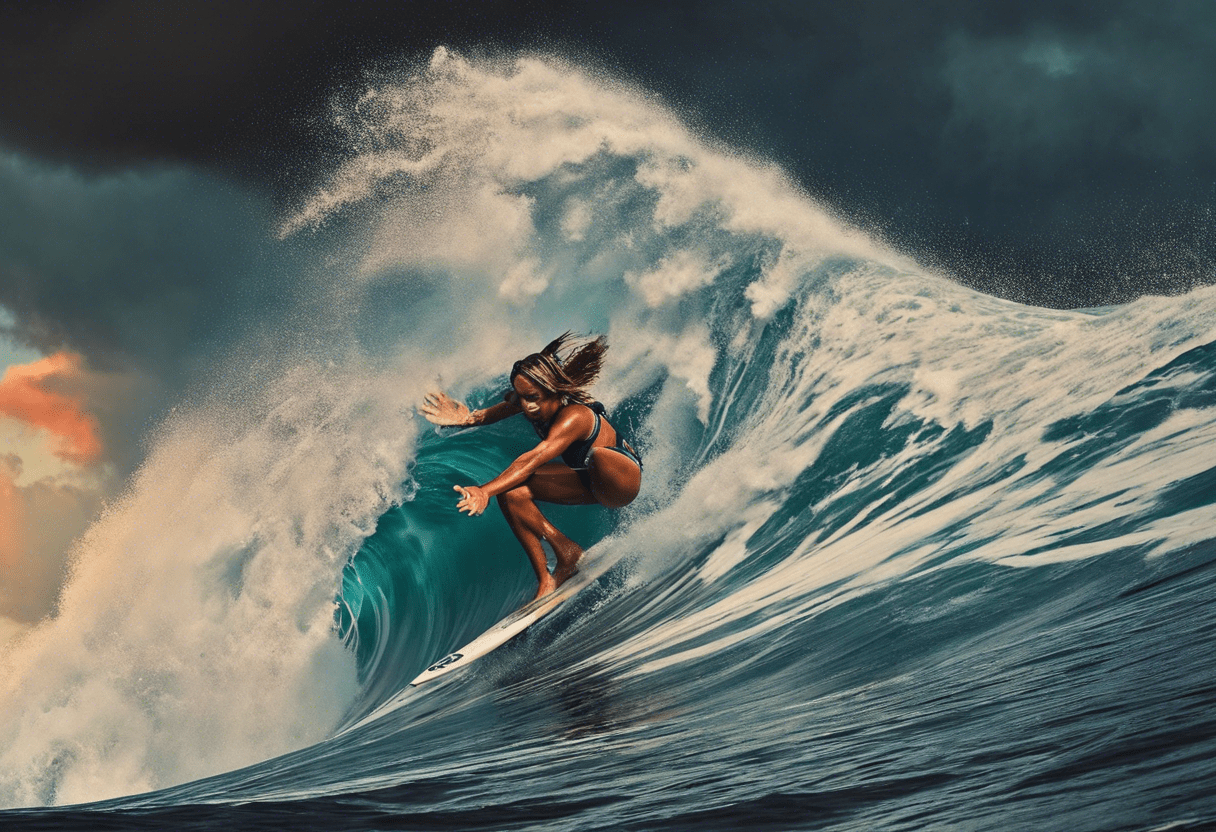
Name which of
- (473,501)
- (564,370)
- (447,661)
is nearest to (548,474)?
(564,370)

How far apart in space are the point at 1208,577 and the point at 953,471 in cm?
214

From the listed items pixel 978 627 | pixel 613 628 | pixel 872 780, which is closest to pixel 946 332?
pixel 613 628

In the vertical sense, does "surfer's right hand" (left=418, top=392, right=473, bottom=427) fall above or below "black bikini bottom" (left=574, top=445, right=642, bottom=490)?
above

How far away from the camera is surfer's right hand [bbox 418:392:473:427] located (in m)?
5.88

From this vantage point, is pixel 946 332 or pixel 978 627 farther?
pixel 946 332

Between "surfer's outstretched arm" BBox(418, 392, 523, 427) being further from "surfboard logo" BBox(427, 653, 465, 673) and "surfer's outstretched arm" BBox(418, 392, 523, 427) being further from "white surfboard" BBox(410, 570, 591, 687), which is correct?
"surfboard logo" BBox(427, 653, 465, 673)

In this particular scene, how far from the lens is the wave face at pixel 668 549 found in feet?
7.29

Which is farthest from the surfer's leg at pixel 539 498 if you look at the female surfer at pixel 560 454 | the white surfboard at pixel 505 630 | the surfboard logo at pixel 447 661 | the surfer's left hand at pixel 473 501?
the surfer's left hand at pixel 473 501

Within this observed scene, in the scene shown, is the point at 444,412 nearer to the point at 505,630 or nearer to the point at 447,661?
the point at 505,630

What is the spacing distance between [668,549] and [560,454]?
100 cm

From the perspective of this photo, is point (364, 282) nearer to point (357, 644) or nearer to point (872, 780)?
point (357, 644)

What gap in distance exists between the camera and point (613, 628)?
4879mm

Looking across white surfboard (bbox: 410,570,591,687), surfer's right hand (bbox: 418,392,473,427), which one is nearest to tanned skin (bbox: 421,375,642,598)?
surfer's right hand (bbox: 418,392,473,427)

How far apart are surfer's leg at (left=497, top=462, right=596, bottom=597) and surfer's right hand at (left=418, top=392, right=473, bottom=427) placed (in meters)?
0.73
